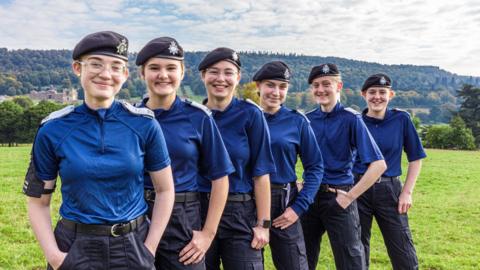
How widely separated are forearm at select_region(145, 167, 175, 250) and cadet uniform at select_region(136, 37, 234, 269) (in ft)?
0.79

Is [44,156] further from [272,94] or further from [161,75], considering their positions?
[272,94]

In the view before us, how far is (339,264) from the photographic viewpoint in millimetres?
5066

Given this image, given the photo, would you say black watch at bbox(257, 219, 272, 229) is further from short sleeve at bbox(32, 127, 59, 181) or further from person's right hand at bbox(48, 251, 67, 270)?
short sleeve at bbox(32, 127, 59, 181)

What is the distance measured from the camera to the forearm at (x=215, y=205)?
3.55 metres

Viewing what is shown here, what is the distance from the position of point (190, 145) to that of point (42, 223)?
1.23m

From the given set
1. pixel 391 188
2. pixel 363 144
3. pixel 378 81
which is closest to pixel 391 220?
pixel 391 188

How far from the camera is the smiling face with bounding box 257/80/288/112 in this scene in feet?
15.4

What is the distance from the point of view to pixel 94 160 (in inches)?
107

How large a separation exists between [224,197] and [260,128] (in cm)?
82

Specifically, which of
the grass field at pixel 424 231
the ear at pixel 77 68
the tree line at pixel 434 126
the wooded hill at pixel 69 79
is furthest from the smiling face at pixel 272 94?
the wooded hill at pixel 69 79

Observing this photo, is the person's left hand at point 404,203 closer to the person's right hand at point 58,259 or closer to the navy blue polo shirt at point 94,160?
the navy blue polo shirt at point 94,160

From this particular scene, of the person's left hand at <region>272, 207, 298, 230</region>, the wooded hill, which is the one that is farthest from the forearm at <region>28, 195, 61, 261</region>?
the wooded hill

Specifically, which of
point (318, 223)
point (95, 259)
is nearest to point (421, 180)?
point (318, 223)

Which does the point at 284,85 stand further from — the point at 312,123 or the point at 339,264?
the point at 339,264
